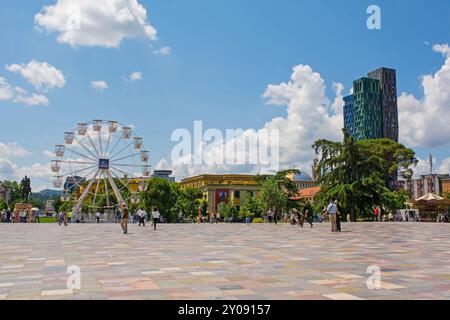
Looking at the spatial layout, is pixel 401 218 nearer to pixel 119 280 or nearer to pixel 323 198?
pixel 323 198

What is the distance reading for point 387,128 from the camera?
572 ft

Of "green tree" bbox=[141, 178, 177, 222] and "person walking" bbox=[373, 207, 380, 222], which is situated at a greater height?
"green tree" bbox=[141, 178, 177, 222]

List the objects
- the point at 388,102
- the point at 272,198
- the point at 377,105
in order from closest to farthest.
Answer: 1. the point at 272,198
2. the point at 377,105
3. the point at 388,102

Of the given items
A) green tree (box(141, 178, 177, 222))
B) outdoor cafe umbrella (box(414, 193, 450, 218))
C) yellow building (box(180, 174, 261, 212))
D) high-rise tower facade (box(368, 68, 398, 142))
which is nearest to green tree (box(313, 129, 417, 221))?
outdoor cafe umbrella (box(414, 193, 450, 218))

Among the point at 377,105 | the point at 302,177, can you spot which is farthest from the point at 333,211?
the point at 377,105

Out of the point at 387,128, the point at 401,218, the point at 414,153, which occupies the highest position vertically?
the point at 387,128

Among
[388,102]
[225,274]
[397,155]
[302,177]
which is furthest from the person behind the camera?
[388,102]

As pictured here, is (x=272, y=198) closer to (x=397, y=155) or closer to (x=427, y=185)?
(x=397, y=155)

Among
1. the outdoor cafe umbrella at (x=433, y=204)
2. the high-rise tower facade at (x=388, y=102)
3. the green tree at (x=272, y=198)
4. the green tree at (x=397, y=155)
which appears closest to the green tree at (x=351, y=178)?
the outdoor cafe umbrella at (x=433, y=204)

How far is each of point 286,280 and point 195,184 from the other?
417ft

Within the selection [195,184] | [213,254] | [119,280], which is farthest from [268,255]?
[195,184]

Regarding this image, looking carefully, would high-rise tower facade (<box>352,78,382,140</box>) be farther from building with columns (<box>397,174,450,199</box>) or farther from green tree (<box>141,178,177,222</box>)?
green tree (<box>141,178,177,222</box>)

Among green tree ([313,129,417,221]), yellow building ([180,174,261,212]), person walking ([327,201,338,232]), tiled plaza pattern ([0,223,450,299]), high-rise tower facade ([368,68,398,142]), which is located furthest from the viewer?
high-rise tower facade ([368,68,398,142])

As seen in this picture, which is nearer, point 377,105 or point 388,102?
point 377,105
